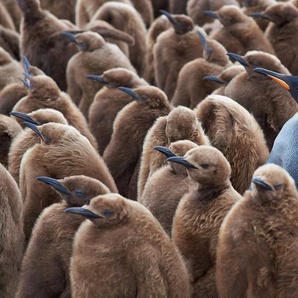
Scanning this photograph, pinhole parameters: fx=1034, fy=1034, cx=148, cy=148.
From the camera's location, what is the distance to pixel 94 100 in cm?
606

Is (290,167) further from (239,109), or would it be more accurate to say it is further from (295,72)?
(295,72)

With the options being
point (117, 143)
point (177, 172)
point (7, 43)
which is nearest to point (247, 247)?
point (177, 172)

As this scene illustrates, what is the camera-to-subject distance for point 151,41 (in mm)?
7816

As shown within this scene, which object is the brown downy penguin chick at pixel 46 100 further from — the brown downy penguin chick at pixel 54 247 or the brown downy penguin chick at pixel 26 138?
the brown downy penguin chick at pixel 54 247

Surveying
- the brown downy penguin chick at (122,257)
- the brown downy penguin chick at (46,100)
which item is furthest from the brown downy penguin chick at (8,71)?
the brown downy penguin chick at (122,257)

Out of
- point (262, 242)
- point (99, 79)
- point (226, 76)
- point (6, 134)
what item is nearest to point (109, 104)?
point (99, 79)

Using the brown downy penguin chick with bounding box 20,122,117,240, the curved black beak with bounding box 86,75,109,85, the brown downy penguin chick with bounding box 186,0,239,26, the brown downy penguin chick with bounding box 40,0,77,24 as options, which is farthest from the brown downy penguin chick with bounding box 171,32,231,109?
the brown downy penguin chick with bounding box 40,0,77,24

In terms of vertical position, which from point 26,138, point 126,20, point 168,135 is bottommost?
point 126,20

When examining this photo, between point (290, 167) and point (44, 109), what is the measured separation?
1.35 metres

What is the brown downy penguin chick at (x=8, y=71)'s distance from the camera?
259 inches

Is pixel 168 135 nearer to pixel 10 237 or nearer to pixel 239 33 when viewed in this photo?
pixel 10 237

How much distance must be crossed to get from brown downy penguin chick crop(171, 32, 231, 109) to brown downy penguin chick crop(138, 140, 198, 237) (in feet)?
5.46

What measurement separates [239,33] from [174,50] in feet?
1.44

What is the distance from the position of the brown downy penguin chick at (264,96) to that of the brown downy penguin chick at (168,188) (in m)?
0.97
